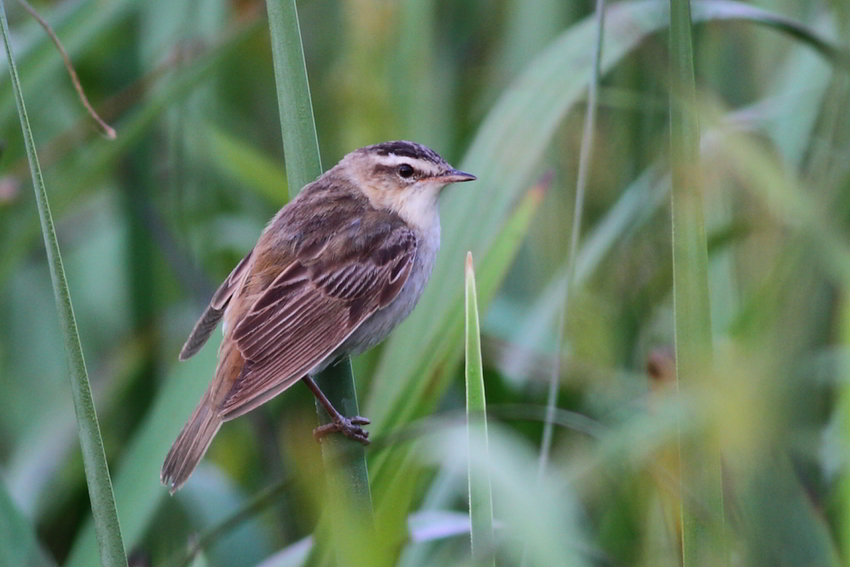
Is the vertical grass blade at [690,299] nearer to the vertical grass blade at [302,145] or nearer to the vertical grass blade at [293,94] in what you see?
the vertical grass blade at [302,145]

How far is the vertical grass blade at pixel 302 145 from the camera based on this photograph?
70.1 inches

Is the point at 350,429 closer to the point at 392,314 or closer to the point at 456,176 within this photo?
the point at 392,314

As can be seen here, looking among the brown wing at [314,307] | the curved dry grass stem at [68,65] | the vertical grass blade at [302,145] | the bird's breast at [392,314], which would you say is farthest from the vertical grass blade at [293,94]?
the bird's breast at [392,314]

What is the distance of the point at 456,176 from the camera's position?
279 cm

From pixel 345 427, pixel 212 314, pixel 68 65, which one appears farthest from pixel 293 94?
pixel 212 314

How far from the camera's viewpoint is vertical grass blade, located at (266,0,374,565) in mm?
1780

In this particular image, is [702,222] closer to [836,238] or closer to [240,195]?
[836,238]

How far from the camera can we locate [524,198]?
8.44 ft

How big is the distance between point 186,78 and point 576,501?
1.66m

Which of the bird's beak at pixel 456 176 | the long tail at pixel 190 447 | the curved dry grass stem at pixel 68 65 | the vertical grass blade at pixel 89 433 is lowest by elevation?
the long tail at pixel 190 447

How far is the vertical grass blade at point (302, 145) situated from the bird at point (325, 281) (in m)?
0.20

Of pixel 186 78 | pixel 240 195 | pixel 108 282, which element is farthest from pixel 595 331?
pixel 108 282

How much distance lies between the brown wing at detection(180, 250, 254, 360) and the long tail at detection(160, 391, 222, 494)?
0.34 metres

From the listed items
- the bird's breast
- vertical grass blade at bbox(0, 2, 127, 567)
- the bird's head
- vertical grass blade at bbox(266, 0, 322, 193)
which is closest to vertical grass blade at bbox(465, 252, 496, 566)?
vertical grass blade at bbox(0, 2, 127, 567)
